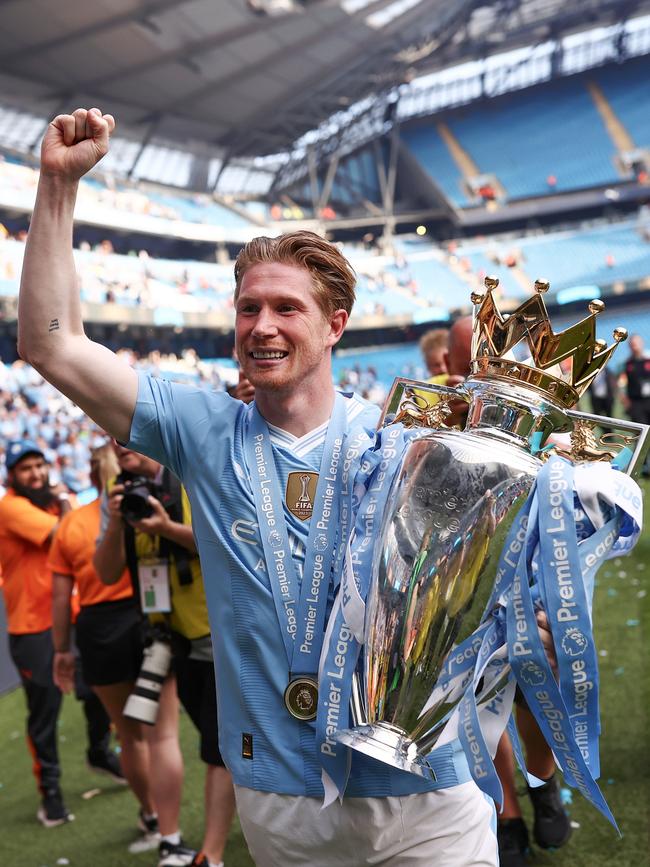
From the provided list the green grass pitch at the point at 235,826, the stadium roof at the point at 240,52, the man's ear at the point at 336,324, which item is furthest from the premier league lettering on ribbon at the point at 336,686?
the stadium roof at the point at 240,52

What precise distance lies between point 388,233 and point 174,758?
34.5 metres

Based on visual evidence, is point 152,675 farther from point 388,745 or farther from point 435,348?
point 435,348

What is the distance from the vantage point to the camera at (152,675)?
3367 mm

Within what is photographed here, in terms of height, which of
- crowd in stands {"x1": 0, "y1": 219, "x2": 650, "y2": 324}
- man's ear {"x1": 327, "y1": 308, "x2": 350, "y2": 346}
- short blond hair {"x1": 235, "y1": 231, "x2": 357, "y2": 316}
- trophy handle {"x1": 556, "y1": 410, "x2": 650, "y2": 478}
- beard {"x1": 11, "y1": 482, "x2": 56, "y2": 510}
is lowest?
beard {"x1": 11, "y1": 482, "x2": 56, "y2": 510}

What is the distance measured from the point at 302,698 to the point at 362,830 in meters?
0.24

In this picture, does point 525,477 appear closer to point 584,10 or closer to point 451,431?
point 451,431

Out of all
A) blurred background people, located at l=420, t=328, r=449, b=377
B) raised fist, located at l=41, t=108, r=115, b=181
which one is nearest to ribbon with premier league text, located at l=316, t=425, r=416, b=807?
raised fist, located at l=41, t=108, r=115, b=181

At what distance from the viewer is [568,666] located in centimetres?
142

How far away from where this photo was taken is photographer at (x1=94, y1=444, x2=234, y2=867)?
316 centimetres

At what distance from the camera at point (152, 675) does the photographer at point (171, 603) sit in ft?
0.06

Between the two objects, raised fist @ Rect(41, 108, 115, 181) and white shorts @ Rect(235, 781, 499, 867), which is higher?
raised fist @ Rect(41, 108, 115, 181)

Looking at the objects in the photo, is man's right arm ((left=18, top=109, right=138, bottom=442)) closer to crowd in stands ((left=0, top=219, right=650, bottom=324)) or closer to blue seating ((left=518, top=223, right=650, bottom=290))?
crowd in stands ((left=0, top=219, right=650, bottom=324))

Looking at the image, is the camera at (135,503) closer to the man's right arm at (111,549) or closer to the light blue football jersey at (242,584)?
the man's right arm at (111,549)

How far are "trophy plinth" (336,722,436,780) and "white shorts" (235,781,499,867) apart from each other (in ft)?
0.73
